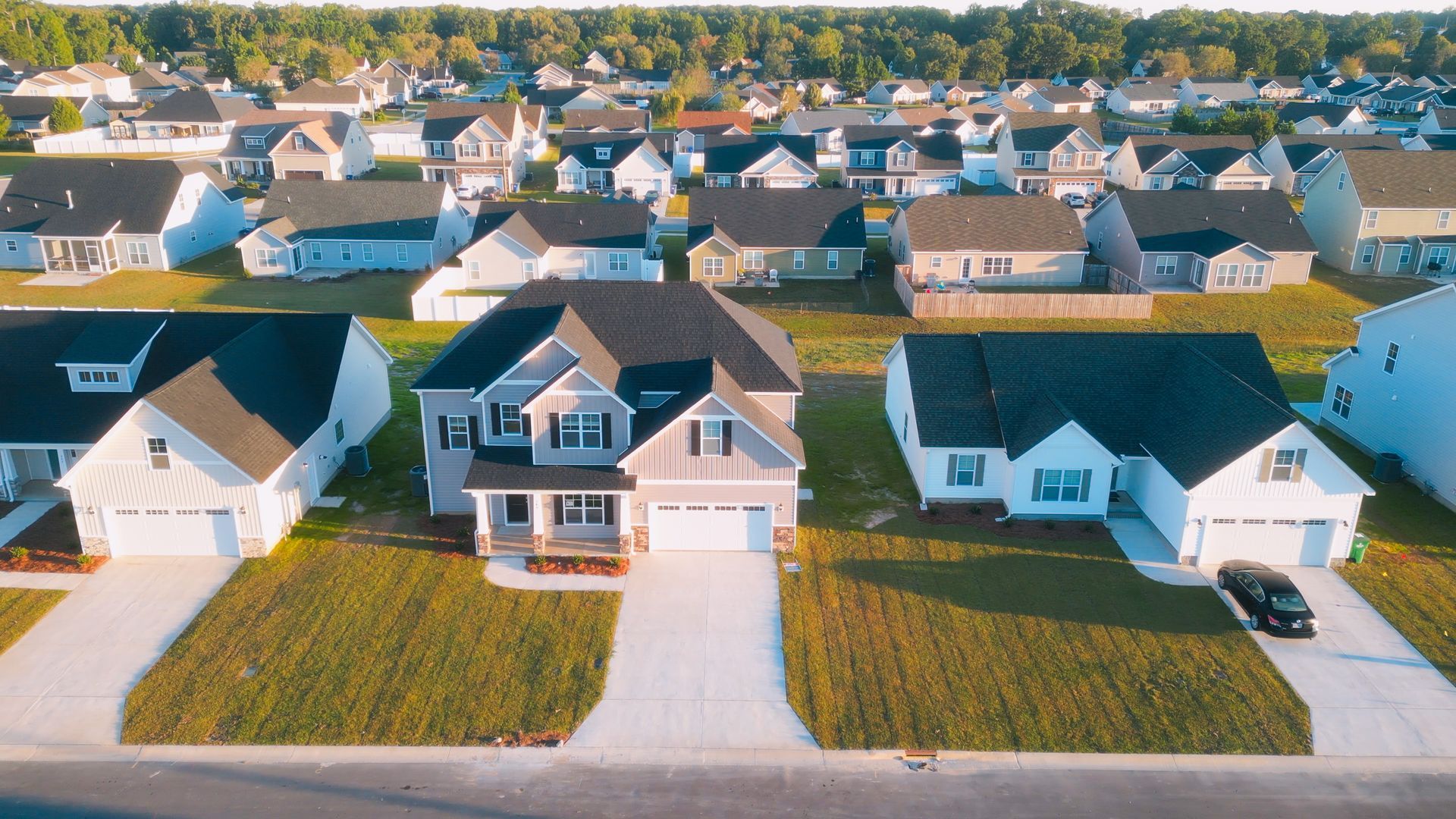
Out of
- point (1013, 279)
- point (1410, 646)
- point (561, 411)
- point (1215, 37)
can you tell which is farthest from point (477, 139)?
point (1215, 37)

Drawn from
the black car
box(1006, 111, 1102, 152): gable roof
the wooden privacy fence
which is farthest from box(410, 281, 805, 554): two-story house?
box(1006, 111, 1102, 152): gable roof

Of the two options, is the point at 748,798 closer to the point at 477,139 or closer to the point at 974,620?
the point at 974,620

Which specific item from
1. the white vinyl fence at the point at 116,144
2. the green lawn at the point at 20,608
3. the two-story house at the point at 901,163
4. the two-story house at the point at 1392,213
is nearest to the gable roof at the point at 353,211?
the green lawn at the point at 20,608

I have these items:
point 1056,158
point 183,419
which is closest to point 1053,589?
point 183,419

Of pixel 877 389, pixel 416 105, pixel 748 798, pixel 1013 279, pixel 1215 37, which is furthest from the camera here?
pixel 1215 37

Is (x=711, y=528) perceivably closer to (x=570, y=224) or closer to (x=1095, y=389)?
(x=1095, y=389)

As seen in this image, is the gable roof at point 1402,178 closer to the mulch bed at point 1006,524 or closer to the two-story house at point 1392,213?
the two-story house at point 1392,213
